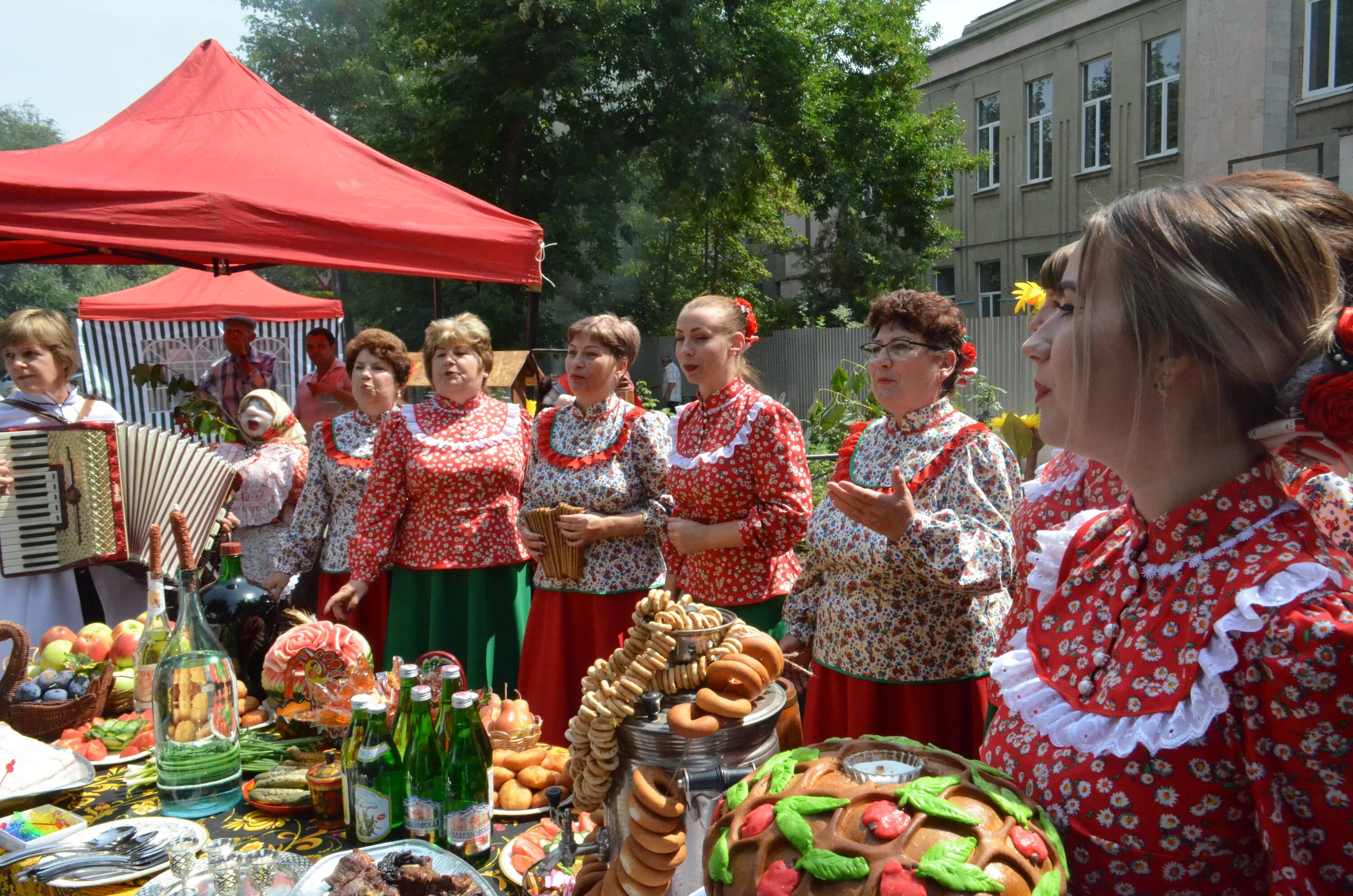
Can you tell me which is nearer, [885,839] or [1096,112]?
[885,839]

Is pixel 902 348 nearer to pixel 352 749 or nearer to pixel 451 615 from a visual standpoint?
pixel 352 749

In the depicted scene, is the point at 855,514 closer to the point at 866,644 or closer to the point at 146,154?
the point at 866,644

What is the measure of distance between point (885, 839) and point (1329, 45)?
1765 centimetres

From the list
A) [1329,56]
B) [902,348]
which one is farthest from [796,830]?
[1329,56]

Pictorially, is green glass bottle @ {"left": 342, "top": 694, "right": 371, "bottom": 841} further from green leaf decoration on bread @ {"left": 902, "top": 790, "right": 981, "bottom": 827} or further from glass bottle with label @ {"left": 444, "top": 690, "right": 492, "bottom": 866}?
green leaf decoration on bread @ {"left": 902, "top": 790, "right": 981, "bottom": 827}

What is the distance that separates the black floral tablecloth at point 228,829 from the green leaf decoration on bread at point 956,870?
1.02 m

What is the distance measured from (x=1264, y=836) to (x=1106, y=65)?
2127 centimetres

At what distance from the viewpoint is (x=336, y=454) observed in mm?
4367

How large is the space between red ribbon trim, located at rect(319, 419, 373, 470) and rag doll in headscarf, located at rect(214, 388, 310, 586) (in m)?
0.31

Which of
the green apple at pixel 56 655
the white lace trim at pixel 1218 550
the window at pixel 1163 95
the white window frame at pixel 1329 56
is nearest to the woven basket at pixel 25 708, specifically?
the green apple at pixel 56 655

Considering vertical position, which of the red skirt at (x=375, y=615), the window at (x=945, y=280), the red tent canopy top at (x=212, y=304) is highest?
the window at (x=945, y=280)

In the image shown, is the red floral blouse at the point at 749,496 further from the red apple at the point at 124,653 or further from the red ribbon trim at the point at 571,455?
the red apple at the point at 124,653

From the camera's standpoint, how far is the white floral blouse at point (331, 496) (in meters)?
4.30

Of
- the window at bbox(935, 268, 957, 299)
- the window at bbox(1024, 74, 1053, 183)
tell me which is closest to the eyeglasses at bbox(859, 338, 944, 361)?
the window at bbox(1024, 74, 1053, 183)
